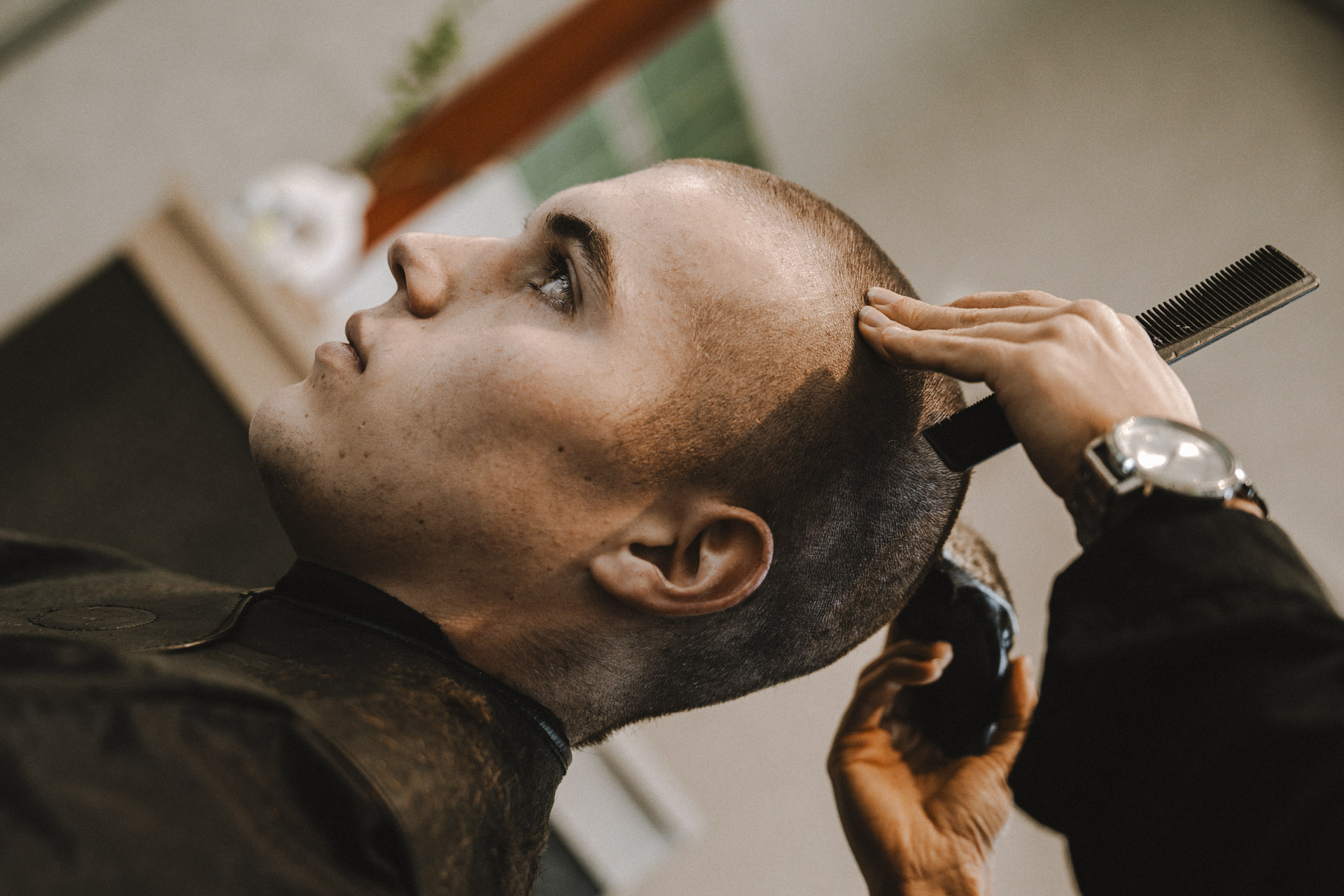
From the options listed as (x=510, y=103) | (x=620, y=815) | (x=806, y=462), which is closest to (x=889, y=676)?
(x=806, y=462)

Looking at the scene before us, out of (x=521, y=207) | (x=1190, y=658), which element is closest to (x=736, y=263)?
(x=1190, y=658)

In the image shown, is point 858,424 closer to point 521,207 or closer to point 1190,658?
point 1190,658

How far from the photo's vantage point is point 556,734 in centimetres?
98

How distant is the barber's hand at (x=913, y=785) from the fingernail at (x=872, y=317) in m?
0.48

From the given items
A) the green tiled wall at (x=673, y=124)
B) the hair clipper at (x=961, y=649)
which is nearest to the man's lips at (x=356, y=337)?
the hair clipper at (x=961, y=649)

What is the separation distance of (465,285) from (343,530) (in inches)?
12.6

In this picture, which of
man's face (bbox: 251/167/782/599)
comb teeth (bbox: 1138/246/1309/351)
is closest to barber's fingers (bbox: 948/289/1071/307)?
comb teeth (bbox: 1138/246/1309/351)

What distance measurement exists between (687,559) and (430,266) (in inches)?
18.7

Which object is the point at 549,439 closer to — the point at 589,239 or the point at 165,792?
the point at 589,239

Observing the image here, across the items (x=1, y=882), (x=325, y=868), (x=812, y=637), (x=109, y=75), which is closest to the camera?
(x=1, y=882)

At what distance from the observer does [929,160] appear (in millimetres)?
2051

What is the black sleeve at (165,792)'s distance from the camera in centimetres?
53

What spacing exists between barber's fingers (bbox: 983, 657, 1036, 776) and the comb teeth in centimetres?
57

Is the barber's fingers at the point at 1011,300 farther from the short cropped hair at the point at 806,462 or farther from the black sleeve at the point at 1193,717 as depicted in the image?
the black sleeve at the point at 1193,717
